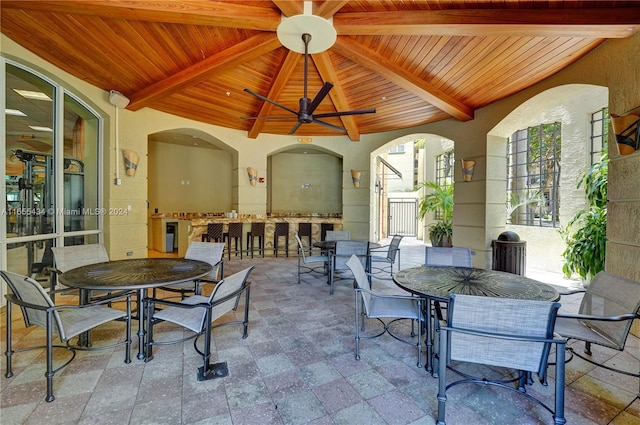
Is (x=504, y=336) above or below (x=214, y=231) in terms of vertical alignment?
below

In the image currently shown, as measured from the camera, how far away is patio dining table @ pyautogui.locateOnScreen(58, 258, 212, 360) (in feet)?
6.89

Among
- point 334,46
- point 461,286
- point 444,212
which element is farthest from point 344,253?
point 444,212

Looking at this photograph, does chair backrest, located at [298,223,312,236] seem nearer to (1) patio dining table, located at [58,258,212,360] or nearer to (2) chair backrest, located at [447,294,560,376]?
(1) patio dining table, located at [58,258,212,360]

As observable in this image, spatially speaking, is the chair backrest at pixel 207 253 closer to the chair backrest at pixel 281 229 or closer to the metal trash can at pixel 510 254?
the chair backrest at pixel 281 229

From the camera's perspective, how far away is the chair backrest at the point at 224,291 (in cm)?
201

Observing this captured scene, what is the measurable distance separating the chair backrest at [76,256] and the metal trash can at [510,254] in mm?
5669

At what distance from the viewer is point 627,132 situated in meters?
2.66

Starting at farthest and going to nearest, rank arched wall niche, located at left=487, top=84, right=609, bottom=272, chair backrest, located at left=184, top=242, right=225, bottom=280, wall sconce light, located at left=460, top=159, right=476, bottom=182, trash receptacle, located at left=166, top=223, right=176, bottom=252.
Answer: trash receptacle, located at left=166, top=223, right=176, bottom=252
wall sconce light, located at left=460, top=159, right=476, bottom=182
arched wall niche, located at left=487, top=84, right=609, bottom=272
chair backrest, located at left=184, top=242, right=225, bottom=280

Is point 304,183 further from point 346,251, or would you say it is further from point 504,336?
point 504,336

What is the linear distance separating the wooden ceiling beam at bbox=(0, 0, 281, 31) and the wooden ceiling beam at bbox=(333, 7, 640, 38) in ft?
2.89

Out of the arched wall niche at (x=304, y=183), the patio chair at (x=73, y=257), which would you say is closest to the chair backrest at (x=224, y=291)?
the patio chair at (x=73, y=257)

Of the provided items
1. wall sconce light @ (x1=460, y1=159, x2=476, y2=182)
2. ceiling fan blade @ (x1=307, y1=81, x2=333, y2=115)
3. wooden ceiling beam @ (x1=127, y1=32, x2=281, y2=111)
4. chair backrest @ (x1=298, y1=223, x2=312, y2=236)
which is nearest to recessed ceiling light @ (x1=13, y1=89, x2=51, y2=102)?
wooden ceiling beam @ (x1=127, y1=32, x2=281, y2=111)

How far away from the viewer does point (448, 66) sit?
12.6ft

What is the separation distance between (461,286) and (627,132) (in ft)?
7.51
